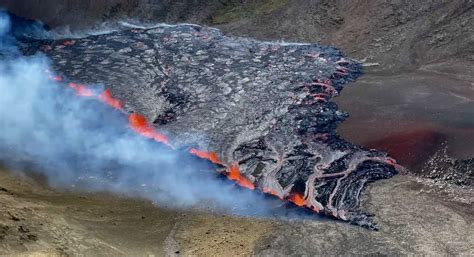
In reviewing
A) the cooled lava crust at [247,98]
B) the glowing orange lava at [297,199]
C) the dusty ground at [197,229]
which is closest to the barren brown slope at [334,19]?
the cooled lava crust at [247,98]

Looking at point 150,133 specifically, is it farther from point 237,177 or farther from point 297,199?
point 297,199

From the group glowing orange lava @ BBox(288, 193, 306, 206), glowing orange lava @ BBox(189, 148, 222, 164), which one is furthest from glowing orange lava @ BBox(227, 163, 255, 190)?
glowing orange lava @ BBox(288, 193, 306, 206)

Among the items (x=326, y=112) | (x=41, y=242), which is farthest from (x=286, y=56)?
(x=41, y=242)

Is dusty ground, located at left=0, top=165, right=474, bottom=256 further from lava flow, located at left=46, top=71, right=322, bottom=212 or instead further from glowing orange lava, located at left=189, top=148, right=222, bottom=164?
glowing orange lava, located at left=189, top=148, right=222, bottom=164

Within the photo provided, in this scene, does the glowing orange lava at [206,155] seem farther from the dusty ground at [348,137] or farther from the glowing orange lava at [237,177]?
the dusty ground at [348,137]

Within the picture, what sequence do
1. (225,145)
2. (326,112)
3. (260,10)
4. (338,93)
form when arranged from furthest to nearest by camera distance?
1. (260,10)
2. (338,93)
3. (326,112)
4. (225,145)

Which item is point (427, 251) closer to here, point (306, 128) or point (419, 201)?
point (419, 201)
